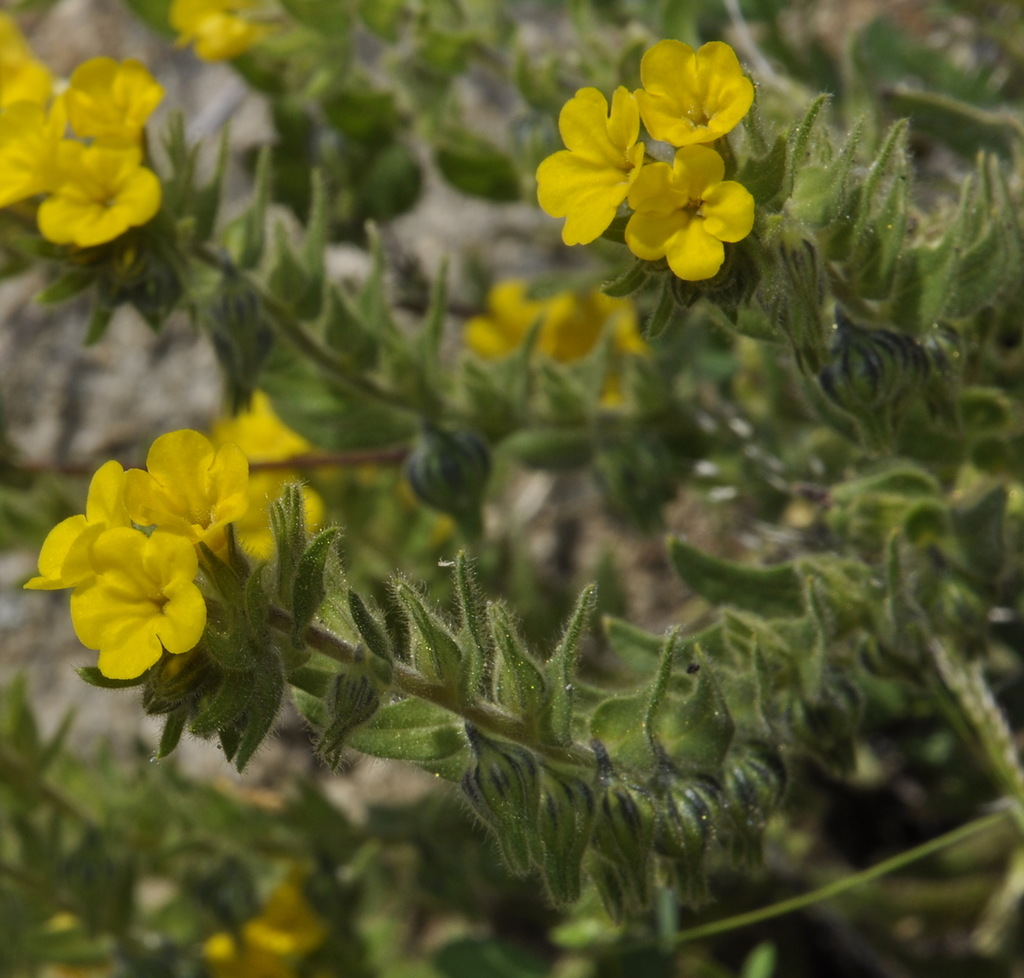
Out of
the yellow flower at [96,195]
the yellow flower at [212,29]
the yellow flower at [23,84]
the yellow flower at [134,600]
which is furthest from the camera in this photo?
the yellow flower at [212,29]

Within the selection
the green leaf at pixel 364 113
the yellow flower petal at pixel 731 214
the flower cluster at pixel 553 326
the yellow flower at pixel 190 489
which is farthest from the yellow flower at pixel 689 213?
the flower cluster at pixel 553 326

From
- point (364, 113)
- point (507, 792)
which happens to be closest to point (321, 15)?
point (364, 113)

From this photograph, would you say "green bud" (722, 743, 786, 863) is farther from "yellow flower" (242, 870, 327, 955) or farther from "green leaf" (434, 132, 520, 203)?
"green leaf" (434, 132, 520, 203)

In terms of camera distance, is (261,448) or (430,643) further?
(261,448)

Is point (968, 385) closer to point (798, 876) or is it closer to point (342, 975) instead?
point (798, 876)

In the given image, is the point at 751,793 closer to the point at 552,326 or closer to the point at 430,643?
the point at 430,643

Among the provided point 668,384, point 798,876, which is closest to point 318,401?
point 668,384

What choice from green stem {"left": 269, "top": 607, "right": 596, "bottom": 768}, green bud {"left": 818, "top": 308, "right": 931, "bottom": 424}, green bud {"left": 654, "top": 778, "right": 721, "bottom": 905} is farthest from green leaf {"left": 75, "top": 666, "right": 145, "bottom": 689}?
green bud {"left": 818, "top": 308, "right": 931, "bottom": 424}

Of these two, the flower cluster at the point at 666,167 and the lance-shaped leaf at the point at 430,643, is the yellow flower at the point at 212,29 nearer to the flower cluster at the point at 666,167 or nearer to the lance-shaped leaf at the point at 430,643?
the flower cluster at the point at 666,167
